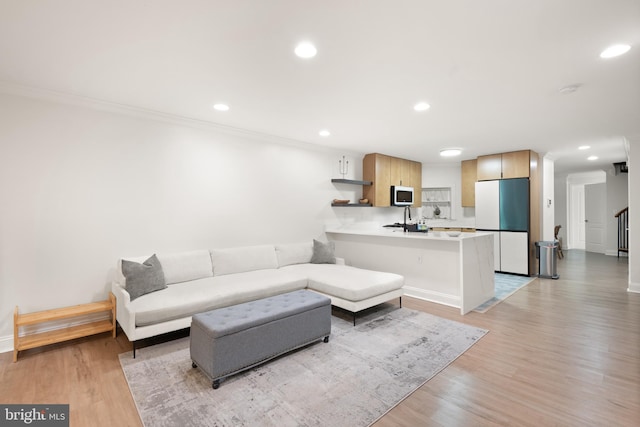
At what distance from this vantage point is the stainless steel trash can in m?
5.75

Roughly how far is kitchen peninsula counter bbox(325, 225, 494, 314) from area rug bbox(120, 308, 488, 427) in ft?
2.59

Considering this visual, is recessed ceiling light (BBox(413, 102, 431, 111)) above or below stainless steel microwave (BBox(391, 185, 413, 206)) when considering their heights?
above

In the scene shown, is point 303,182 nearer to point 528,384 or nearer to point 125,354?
point 125,354

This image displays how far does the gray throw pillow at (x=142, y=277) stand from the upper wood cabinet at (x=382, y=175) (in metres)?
4.18

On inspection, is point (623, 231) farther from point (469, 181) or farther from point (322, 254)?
point (322, 254)

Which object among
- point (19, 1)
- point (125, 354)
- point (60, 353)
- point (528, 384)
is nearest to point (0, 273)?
point (60, 353)

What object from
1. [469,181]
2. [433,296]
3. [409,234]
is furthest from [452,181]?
[433,296]

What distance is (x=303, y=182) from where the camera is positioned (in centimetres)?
533

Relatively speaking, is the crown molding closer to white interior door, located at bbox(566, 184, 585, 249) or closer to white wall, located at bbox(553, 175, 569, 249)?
white wall, located at bbox(553, 175, 569, 249)

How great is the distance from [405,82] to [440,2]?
3.58 feet

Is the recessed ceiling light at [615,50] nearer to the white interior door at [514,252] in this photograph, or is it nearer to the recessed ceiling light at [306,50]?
the recessed ceiling light at [306,50]

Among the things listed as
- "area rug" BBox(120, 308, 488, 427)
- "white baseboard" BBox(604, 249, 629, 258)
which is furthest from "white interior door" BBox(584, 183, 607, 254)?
"area rug" BBox(120, 308, 488, 427)

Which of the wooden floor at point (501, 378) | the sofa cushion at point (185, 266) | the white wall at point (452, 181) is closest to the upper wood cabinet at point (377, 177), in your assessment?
the white wall at point (452, 181)

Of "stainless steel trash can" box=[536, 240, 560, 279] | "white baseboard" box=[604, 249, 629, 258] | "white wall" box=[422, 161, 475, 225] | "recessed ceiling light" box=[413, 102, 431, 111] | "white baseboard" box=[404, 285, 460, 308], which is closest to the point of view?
"recessed ceiling light" box=[413, 102, 431, 111]
